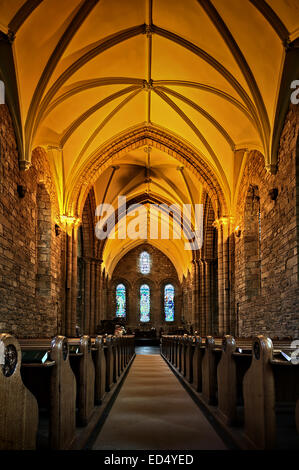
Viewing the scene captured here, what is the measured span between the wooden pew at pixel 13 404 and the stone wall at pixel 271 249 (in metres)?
7.36

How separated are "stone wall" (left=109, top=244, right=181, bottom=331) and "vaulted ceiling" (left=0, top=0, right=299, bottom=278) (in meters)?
21.2

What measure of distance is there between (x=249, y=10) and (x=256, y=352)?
832cm

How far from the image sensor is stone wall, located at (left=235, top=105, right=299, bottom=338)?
1002cm

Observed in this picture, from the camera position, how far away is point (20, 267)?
11.2 m

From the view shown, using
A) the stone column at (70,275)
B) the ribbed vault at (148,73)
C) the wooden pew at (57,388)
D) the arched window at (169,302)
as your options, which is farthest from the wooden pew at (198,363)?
the arched window at (169,302)

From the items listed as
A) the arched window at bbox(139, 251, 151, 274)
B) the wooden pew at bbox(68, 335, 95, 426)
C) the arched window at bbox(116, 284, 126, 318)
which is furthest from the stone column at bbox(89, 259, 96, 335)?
the wooden pew at bbox(68, 335, 95, 426)

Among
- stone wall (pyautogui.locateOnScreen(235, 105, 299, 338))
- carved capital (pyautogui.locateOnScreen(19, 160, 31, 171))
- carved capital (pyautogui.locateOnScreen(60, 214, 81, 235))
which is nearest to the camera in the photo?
Result: stone wall (pyautogui.locateOnScreen(235, 105, 299, 338))

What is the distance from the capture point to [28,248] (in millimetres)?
12102

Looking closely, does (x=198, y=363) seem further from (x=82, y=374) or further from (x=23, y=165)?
(x=23, y=165)

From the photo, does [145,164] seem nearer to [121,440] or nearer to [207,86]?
[207,86]

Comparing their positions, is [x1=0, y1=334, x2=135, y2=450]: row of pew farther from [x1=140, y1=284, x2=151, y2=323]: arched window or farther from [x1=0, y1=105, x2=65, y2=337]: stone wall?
[x1=140, y1=284, x2=151, y2=323]: arched window

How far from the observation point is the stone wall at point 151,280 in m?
37.3

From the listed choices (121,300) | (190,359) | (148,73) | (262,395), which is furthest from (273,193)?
(121,300)

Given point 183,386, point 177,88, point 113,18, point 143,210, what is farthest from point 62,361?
point 143,210
